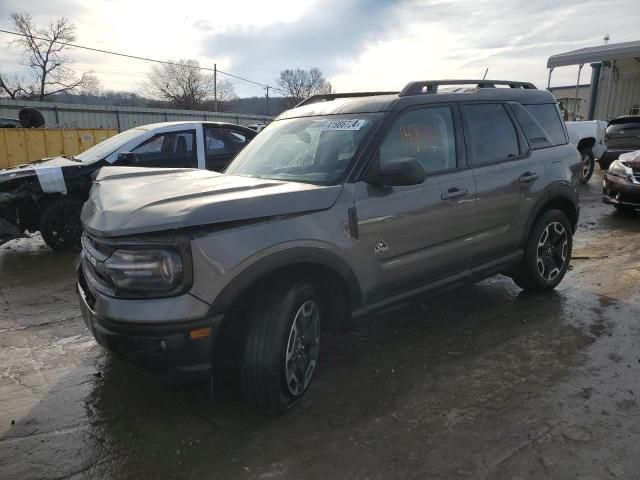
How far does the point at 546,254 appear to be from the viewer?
4.80m

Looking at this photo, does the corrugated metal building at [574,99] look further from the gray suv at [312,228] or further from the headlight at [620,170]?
the gray suv at [312,228]

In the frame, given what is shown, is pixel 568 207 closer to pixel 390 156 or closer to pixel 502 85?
Answer: pixel 502 85

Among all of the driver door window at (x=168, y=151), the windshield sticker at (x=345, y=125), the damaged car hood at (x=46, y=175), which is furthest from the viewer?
the driver door window at (x=168, y=151)

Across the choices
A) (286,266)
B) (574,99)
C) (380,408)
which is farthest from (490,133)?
(574,99)

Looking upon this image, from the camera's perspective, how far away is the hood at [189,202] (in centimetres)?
249

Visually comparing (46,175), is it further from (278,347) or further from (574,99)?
(574,99)

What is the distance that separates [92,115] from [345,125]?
29168 mm

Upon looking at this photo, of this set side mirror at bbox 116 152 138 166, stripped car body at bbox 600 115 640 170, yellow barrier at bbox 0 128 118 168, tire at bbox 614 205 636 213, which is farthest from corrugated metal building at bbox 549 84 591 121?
side mirror at bbox 116 152 138 166

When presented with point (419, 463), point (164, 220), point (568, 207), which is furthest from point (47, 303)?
point (568, 207)

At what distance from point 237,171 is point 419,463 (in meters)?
2.42

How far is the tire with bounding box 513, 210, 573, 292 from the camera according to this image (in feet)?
15.1

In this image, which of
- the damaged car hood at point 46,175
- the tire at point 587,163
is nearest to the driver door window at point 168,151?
the damaged car hood at point 46,175

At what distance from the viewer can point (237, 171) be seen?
12.6ft

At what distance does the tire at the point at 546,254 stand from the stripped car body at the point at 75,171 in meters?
4.77
